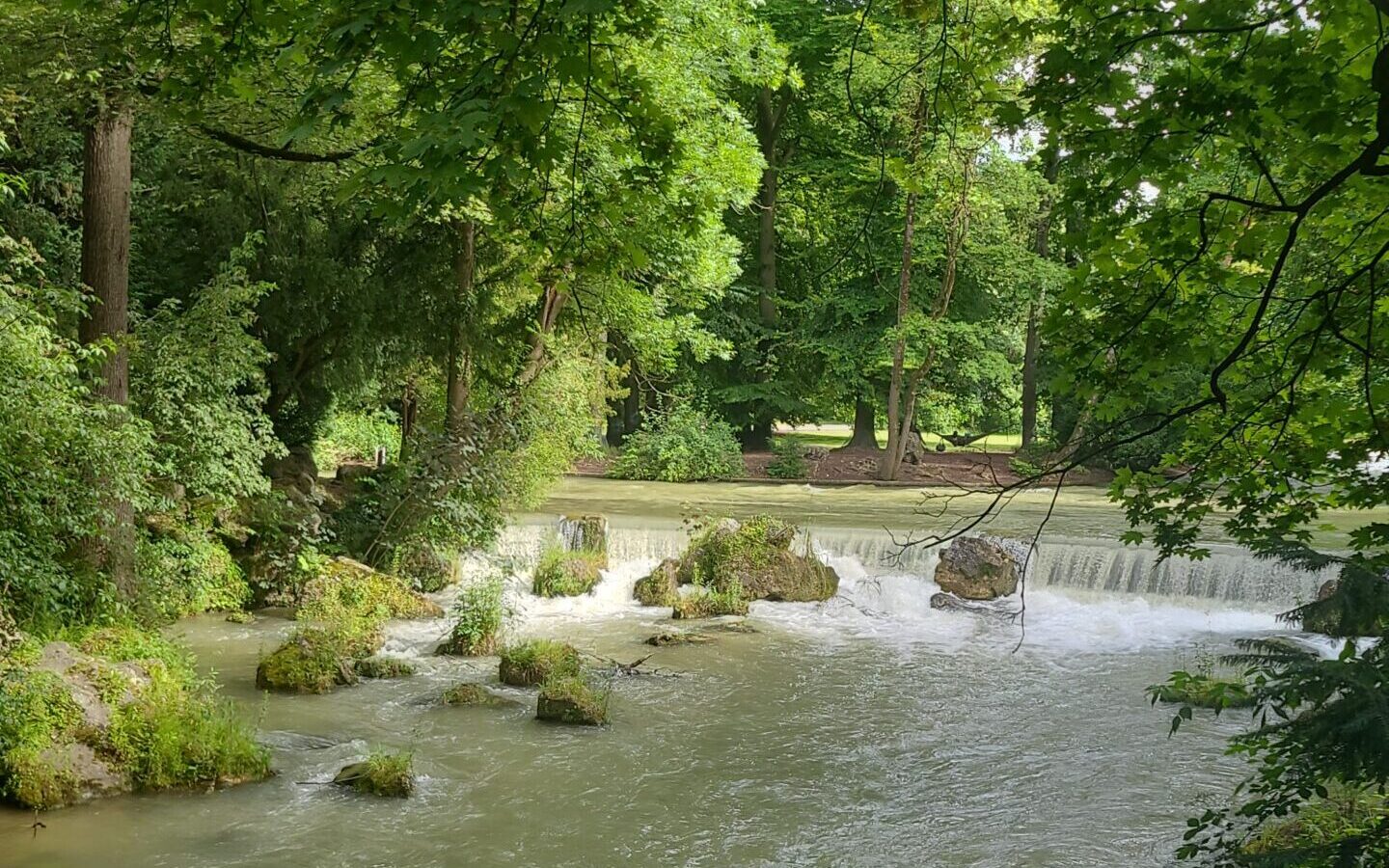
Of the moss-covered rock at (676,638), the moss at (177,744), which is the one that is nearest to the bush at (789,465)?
the moss-covered rock at (676,638)

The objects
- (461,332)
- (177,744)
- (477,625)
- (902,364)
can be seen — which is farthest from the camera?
(902,364)

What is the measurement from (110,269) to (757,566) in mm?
8489

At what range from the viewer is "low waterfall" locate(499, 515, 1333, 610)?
1406cm

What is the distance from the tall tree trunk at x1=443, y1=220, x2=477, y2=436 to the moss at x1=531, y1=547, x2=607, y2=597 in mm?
2183

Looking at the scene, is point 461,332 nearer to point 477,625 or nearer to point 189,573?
point 189,573

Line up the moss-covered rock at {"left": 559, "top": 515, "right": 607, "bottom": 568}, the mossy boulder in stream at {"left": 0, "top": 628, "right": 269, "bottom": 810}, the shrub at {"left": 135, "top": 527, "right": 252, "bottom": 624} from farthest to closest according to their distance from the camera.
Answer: the moss-covered rock at {"left": 559, "top": 515, "right": 607, "bottom": 568} < the shrub at {"left": 135, "top": 527, "right": 252, "bottom": 624} < the mossy boulder in stream at {"left": 0, "top": 628, "right": 269, "bottom": 810}

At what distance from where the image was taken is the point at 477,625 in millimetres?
11609

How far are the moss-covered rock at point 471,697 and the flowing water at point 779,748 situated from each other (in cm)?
19

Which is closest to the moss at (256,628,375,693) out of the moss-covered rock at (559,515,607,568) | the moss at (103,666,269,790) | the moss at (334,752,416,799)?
the moss at (103,666,269,790)

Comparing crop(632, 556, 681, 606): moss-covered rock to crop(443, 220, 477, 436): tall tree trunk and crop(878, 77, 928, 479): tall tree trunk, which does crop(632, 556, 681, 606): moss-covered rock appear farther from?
crop(878, 77, 928, 479): tall tree trunk

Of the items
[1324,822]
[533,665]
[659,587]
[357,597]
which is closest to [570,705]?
[533,665]

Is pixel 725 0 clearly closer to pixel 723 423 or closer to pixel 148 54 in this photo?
pixel 723 423

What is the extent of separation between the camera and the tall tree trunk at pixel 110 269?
9312 millimetres

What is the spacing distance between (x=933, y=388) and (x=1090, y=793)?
18202mm
